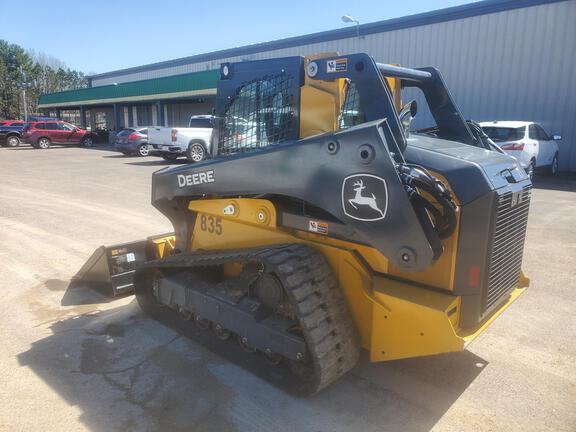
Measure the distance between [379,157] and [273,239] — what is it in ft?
3.94

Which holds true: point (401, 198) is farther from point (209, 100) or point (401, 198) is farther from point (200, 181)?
point (209, 100)

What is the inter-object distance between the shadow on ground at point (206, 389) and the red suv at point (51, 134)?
1027 inches

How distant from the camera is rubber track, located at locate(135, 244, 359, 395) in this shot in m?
2.82

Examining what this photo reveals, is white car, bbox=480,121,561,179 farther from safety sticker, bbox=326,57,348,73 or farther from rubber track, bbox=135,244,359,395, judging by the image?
rubber track, bbox=135,244,359,395

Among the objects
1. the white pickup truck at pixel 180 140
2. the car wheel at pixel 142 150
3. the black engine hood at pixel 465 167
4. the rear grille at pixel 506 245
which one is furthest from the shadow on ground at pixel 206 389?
the car wheel at pixel 142 150

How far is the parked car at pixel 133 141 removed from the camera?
837 inches

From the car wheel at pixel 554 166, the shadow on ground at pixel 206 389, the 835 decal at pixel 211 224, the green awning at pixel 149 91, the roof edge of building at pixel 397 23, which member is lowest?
the shadow on ground at pixel 206 389

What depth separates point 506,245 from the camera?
120 inches

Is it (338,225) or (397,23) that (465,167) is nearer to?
(338,225)

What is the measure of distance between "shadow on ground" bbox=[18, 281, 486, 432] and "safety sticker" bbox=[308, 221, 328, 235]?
111 centimetres

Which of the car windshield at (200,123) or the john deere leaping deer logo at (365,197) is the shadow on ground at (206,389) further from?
the car windshield at (200,123)

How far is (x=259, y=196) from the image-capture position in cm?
340

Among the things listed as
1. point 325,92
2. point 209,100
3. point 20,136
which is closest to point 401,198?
point 325,92

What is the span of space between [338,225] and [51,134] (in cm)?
2826
